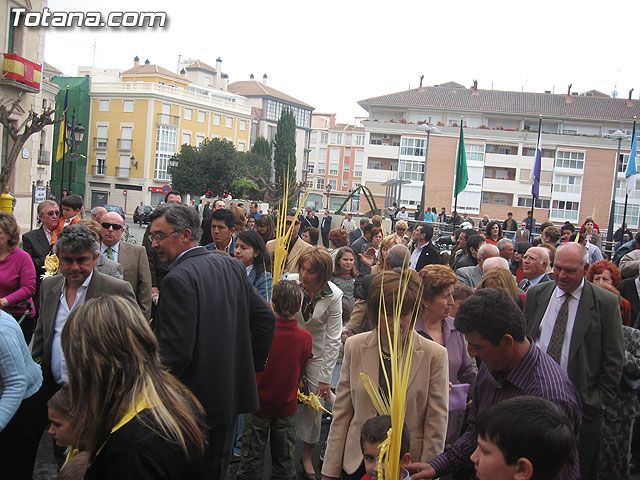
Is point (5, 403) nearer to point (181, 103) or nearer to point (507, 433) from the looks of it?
point (507, 433)

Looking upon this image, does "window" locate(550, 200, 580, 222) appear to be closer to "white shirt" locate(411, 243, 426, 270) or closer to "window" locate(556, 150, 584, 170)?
"window" locate(556, 150, 584, 170)

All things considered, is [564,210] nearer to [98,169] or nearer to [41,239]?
[98,169]

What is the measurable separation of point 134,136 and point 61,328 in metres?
65.6

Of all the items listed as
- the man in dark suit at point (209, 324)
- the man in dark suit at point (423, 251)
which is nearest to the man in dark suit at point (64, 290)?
the man in dark suit at point (209, 324)

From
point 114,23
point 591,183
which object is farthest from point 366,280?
point 591,183

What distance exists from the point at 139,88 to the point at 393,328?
221 feet

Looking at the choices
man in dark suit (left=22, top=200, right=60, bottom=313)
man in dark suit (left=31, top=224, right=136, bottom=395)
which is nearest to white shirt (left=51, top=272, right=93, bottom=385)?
man in dark suit (left=31, top=224, right=136, bottom=395)

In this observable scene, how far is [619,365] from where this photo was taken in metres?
3.94

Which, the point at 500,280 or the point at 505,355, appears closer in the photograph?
the point at 505,355

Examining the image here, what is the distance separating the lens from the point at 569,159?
5984 cm

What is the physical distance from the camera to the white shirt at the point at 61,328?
3.80 metres

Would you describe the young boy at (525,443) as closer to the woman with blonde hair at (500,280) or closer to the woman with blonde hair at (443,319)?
the woman with blonde hair at (443,319)

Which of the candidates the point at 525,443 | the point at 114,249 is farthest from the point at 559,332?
the point at 114,249

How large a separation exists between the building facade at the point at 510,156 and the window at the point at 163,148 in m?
21.5
